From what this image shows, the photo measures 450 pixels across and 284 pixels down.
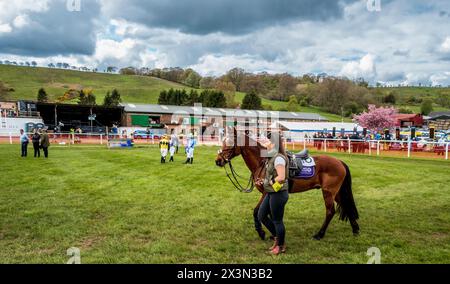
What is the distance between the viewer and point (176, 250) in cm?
618

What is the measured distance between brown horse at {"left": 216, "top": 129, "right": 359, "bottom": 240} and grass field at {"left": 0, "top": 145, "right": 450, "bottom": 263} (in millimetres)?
469

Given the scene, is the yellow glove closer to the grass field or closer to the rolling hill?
the grass field

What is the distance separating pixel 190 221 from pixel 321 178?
318 centimetres

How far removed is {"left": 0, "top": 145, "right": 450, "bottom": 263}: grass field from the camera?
6.03 m

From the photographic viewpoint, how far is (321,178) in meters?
7.30

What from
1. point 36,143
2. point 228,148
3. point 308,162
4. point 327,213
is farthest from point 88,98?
point 327,213

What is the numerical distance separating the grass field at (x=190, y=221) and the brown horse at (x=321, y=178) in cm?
47

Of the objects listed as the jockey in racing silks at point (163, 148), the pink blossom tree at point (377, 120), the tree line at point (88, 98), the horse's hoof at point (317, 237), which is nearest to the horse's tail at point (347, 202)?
the horse's hoof at point (317, 237)

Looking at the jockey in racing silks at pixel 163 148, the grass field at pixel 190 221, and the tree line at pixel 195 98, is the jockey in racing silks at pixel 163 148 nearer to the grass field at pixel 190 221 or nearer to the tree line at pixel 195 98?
the grass field at pixel 190 221

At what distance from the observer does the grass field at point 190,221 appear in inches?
237

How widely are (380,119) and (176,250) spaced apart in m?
54.5

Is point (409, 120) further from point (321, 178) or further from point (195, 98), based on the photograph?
point (321, 178)

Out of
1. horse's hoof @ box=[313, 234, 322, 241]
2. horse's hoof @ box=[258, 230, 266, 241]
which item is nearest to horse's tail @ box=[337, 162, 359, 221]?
horse's hoof @ box=[313, 234, 322, 241]

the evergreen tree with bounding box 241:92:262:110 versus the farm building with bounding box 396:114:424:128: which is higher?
the evergreen tree with bounding box 241:92:262:110
